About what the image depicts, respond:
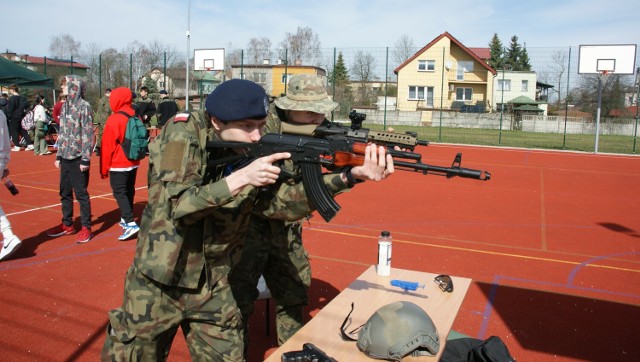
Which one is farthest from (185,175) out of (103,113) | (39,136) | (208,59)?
(208,59)

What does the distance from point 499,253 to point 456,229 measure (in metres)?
1.33

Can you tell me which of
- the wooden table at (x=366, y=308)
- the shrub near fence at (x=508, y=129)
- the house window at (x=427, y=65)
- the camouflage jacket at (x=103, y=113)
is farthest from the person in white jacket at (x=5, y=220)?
the house window at (x=427, y=65)

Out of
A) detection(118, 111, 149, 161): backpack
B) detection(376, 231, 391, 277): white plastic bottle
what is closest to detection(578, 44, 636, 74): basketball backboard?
detection(118, 111, 149, 161): backpack

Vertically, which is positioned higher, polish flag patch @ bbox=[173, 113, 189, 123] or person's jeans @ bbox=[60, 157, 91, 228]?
polish flag patch @ bbox=[173, 113, 189, 123]

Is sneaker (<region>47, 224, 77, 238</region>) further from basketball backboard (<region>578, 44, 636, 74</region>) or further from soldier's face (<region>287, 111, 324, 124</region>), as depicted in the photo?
basketball backboard (<region>578, 44, 636, 74</region>)

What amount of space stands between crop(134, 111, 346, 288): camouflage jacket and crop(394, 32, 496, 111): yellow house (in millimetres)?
21954

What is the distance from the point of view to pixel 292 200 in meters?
3.23

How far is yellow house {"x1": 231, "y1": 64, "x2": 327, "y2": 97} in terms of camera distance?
25.1 meters

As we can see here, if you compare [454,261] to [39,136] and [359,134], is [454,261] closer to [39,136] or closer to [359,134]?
[359,134]

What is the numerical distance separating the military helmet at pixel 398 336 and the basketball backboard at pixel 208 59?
2250cm

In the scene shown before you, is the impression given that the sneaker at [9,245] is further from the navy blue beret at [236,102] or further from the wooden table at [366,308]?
the navy blue beret at [236,102]

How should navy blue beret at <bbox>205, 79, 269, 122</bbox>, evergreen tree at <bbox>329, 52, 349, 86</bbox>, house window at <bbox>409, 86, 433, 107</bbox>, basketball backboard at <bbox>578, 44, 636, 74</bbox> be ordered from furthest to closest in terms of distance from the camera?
house window at <bbox>409, 86, 433, 107</bbox>
evergreen tree at <bbox>329, 52, 349, 86</bbox>
basketball backboard at <bbox>578, 44, 636, 74</bbox>
navy blue beret at <bbox>205, 79, 269, 122</bbox>

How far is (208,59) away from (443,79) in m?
12.0

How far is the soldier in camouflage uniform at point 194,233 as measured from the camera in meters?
2.57
